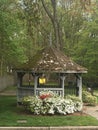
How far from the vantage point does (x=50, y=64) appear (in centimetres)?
2023

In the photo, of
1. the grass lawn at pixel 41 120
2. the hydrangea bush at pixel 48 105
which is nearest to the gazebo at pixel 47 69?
the hydrangea bush at pixel 48 105

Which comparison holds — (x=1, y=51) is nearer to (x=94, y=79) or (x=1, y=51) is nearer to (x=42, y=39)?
(x=94, y=79)

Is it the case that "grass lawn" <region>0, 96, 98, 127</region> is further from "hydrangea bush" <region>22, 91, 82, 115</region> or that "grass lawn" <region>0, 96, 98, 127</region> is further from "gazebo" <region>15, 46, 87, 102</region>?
"gazebo" <region>15, 46, 87, 102</region>

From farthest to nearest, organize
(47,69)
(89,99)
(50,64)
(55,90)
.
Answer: (89,99) < (50,64) < (55,90) < (47,69)

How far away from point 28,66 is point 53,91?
6.89ft

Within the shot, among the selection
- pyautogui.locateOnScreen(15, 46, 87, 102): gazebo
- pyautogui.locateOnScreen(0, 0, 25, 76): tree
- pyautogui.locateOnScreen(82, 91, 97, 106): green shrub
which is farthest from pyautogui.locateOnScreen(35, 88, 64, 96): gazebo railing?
pyautogui.locateOnScreen(82, 91, 97, 106): green shrub

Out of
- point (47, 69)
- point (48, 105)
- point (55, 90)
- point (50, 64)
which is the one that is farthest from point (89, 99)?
point (48, 105)

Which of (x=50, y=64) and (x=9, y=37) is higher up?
(x=9, y=37)

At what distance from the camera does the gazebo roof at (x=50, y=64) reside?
1965 cm

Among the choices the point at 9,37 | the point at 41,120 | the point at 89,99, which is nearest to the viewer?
the point at 41,120

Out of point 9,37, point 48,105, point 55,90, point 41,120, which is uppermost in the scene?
point 9,37

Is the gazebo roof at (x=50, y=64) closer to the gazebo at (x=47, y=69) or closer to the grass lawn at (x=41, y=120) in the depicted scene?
the gazebo at (x=47, y=69)

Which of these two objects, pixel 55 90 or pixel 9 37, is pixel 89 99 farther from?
pixel 9 37

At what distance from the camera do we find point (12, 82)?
50.2 m
